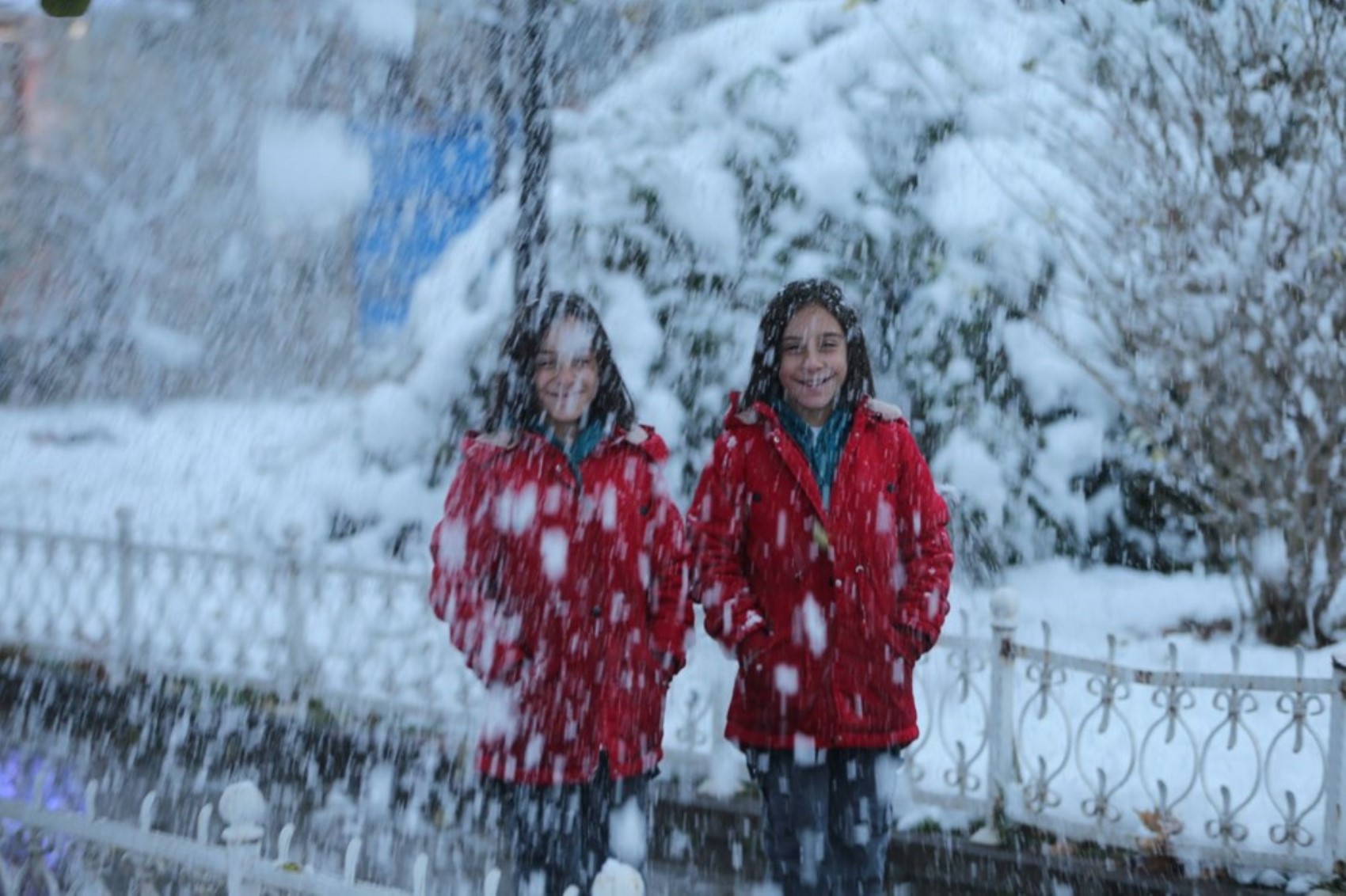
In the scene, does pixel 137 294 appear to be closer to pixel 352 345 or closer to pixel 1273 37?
pixel 352 345

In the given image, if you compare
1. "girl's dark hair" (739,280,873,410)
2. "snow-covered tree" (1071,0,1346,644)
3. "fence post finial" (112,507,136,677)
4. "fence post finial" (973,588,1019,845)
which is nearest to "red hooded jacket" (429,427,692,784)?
"girl's dark hair" (739,280,873,410)

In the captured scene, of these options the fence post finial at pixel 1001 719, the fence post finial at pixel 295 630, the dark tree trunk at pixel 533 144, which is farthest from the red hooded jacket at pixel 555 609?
the fence post finial at pixel 295 630

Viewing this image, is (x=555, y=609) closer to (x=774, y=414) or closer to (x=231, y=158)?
(x=774, y=414)

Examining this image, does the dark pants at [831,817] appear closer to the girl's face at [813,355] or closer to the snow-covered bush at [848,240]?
the girl's face at [813,355]

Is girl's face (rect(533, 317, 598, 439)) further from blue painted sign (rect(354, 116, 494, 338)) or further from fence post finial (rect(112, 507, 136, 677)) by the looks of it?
blue painted sign (rect(354, 116, 494, 338))

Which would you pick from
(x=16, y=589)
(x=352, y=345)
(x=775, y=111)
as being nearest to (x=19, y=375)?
(x=352, y=345)

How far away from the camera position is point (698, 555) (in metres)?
3.01

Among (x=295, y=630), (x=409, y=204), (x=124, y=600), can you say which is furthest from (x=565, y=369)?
(x=409, y=204)

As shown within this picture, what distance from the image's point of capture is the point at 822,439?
3023mm

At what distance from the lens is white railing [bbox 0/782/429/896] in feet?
8.16

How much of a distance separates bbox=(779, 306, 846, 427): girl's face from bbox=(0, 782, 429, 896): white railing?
1.36 metres

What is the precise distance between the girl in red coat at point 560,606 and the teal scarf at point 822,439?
1.25 feet

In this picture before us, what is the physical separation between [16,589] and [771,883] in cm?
519

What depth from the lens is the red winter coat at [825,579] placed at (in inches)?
116
